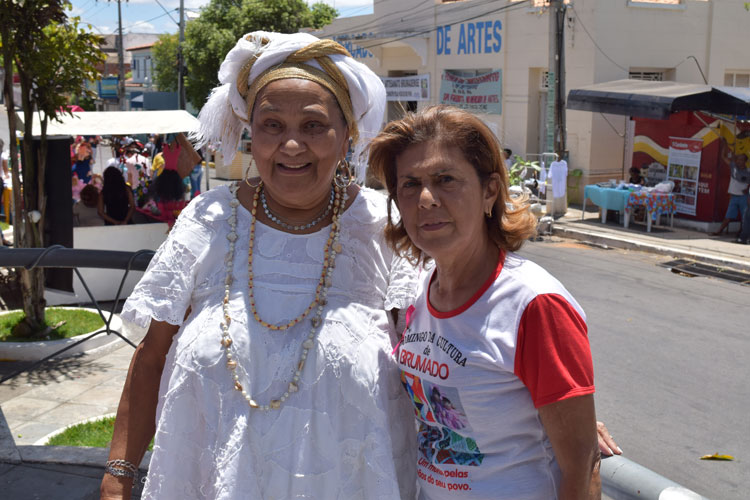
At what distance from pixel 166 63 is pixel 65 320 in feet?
176

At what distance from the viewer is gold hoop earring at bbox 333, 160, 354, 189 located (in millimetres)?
2133

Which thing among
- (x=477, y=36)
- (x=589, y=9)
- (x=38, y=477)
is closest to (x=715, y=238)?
(x=589, y=9)

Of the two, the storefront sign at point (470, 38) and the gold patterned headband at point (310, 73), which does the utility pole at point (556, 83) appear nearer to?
the storefront sign at point (470, 38)

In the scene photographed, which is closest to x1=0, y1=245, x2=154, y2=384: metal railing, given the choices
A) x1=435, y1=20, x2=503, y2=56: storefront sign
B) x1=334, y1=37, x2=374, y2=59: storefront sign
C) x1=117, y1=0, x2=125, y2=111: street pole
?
x1=435, y1=20, x2=503, y2=56: storefront sign

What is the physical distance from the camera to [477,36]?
21312 millimetres

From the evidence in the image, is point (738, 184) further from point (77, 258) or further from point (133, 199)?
point (77, 258)

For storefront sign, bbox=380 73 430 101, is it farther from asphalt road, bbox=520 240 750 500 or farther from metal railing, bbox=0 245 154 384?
metal railing, bbox=0 245 154 384

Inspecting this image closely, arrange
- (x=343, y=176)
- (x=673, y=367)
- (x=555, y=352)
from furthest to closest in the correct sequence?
(x=673, y=367)
(x=343, y=176)
(x=555, y=352)

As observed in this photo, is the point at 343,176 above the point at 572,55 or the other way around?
the other way around

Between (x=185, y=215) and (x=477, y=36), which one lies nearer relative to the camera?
(x=185, y=215)

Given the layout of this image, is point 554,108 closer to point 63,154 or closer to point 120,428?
point 63,154

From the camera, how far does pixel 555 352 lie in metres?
1.58

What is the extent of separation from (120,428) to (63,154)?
684cm

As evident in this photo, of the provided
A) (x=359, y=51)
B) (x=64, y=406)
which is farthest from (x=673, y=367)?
(x=359, y=51)
